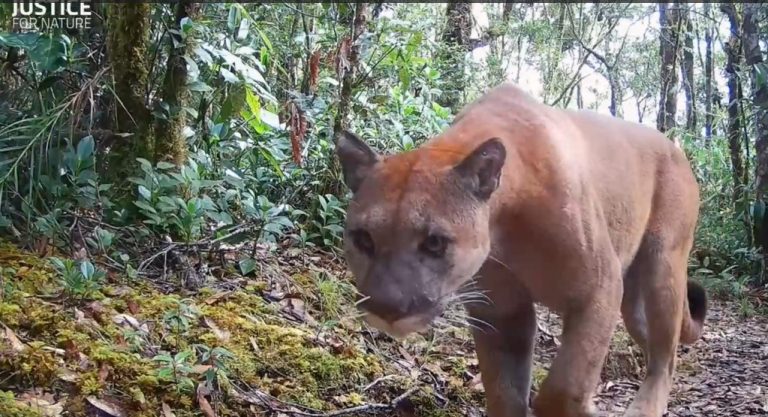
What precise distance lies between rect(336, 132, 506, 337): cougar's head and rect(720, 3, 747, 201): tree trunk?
7.20 meters

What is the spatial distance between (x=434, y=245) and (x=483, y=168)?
0.38 metres

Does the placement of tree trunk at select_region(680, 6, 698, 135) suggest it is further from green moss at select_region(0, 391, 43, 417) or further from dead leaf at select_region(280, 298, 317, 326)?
green moss at select_region(0, 391, 43, 417)

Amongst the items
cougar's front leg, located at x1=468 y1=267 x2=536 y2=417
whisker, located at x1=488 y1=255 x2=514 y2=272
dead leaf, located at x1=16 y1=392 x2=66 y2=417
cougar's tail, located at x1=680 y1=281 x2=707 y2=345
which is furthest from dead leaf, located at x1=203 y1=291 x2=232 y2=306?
cougar's tail, located at x1=680 y1=281 x2=707 y2=345

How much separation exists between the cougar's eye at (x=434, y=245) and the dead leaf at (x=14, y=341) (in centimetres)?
177

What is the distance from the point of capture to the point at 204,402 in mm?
3662

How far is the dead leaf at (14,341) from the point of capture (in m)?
3.49

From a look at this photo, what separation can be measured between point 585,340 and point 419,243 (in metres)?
1.05

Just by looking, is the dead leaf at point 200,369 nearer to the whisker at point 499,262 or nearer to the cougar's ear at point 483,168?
the whisker at point 499,262

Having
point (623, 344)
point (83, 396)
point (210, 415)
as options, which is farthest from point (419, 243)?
point (623, 344)

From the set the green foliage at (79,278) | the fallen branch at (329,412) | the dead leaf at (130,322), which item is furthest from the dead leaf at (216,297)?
the fallen branch at (329,412)

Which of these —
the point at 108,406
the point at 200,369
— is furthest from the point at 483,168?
the point at 108,406

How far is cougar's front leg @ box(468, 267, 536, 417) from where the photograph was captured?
4145mm

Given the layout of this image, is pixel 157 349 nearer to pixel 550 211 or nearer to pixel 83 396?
pixel 83 396

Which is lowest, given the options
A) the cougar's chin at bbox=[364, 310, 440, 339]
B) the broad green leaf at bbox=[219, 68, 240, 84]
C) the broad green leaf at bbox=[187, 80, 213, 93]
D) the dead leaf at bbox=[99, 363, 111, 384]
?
the dead leaf at bbox=[99, 363, 111, 384]
